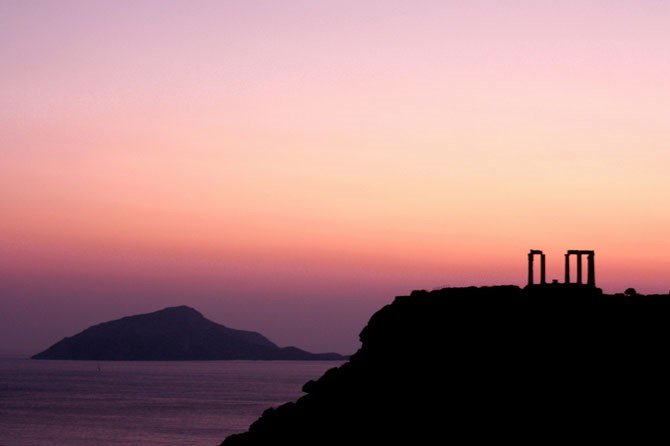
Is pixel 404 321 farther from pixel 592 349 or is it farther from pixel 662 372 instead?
pixel 662 372

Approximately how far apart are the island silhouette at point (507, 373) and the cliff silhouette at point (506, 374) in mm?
51

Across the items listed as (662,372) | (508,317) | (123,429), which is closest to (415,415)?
(508,317)

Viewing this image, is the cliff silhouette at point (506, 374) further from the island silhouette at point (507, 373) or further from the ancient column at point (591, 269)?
the ancient column at point (591, 269)

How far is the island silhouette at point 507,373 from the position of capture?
41.3 m

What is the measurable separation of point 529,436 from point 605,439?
2.89 m

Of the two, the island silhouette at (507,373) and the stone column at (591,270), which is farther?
the stone column at (591,270)

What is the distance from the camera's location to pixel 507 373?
44.7 m

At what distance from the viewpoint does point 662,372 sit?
42281 mm

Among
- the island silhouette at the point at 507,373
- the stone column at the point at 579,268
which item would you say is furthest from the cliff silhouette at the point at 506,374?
the stone column at the point at 579,268

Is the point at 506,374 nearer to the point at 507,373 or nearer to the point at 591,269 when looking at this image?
the point at 507,373

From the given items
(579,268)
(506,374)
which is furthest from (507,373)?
(579,268)

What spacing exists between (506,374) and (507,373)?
0.07 meters

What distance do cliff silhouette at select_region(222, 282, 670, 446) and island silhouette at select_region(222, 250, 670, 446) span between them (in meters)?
0.05

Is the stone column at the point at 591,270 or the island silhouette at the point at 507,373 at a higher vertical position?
the stone column at the point at 591,270
